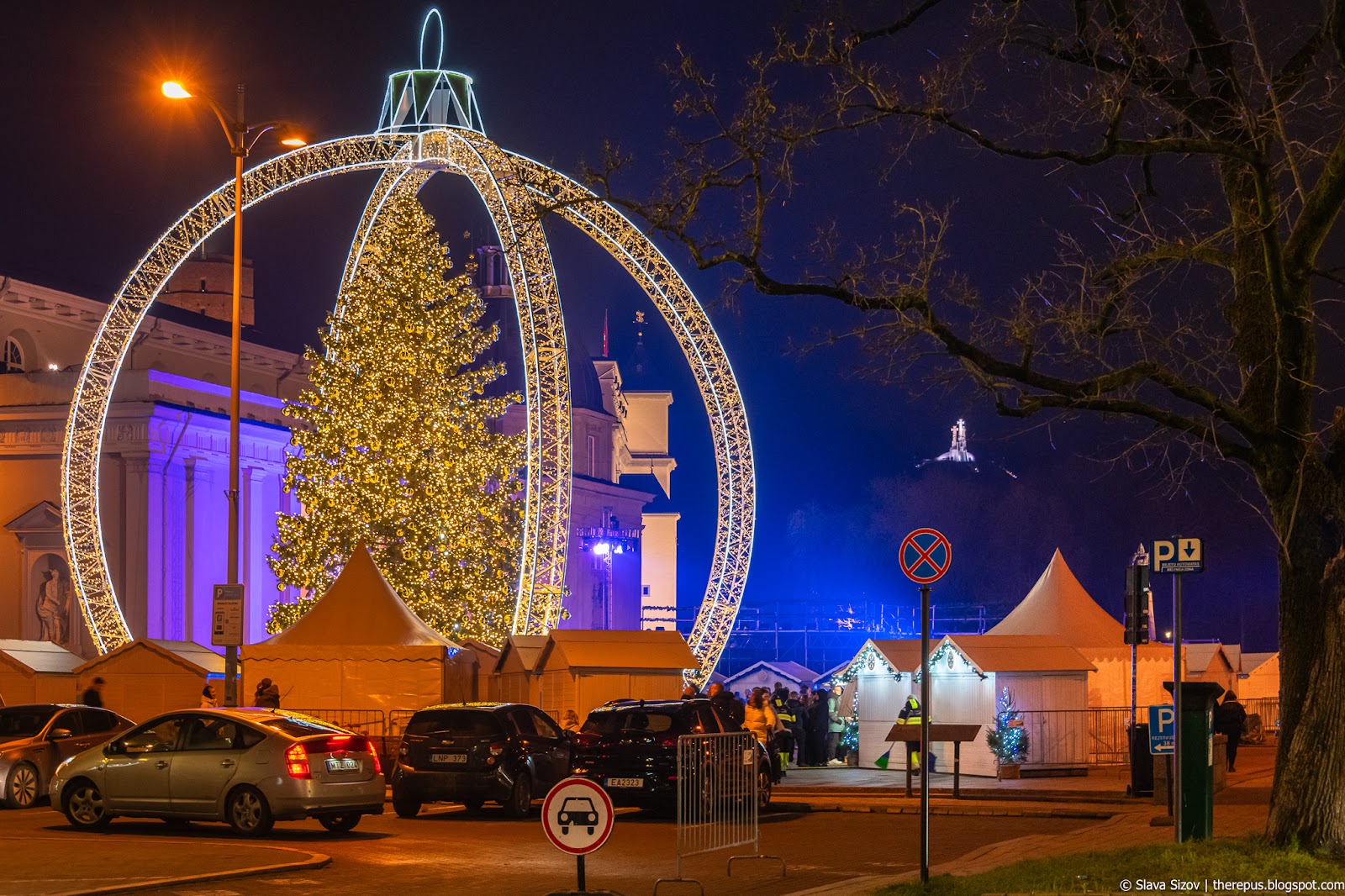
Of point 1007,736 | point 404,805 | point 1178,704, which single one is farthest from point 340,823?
point 1007,736

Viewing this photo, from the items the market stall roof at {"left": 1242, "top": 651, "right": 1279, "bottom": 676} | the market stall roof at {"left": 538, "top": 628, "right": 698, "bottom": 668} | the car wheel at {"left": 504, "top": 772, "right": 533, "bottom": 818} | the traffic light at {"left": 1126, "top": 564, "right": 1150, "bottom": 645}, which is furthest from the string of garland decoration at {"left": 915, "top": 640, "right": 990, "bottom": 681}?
the market stall roof at {"left": 1242, "top": 651, "right": 1279, "bottom": 676}

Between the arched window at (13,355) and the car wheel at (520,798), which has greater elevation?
the arched window at (13,355)

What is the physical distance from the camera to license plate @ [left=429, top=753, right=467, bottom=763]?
74.4 ft

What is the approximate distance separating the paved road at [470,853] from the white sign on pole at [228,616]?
3.37 m

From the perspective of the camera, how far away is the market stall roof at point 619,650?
103 feet

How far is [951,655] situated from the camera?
3200 cm

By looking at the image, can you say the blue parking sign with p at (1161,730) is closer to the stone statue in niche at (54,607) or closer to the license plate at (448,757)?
the license plate at (448,757)

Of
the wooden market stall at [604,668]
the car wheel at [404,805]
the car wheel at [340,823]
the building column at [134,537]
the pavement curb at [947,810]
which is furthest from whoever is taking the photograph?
the building column at [134,537]

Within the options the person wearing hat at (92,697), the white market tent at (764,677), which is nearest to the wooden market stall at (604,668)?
the person wearing hat at (92,697)

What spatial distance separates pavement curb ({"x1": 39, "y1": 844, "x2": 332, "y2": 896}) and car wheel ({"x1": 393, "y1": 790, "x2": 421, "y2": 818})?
563cm

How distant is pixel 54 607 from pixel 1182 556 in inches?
2018

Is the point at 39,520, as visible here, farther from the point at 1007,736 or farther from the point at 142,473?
the point at 1007,736

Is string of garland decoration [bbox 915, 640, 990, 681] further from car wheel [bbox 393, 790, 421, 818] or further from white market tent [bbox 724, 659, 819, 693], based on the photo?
white market tent [bbox 724, 659, 819, 693]

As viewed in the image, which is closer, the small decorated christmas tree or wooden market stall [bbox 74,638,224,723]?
the small decorated christmas tree
